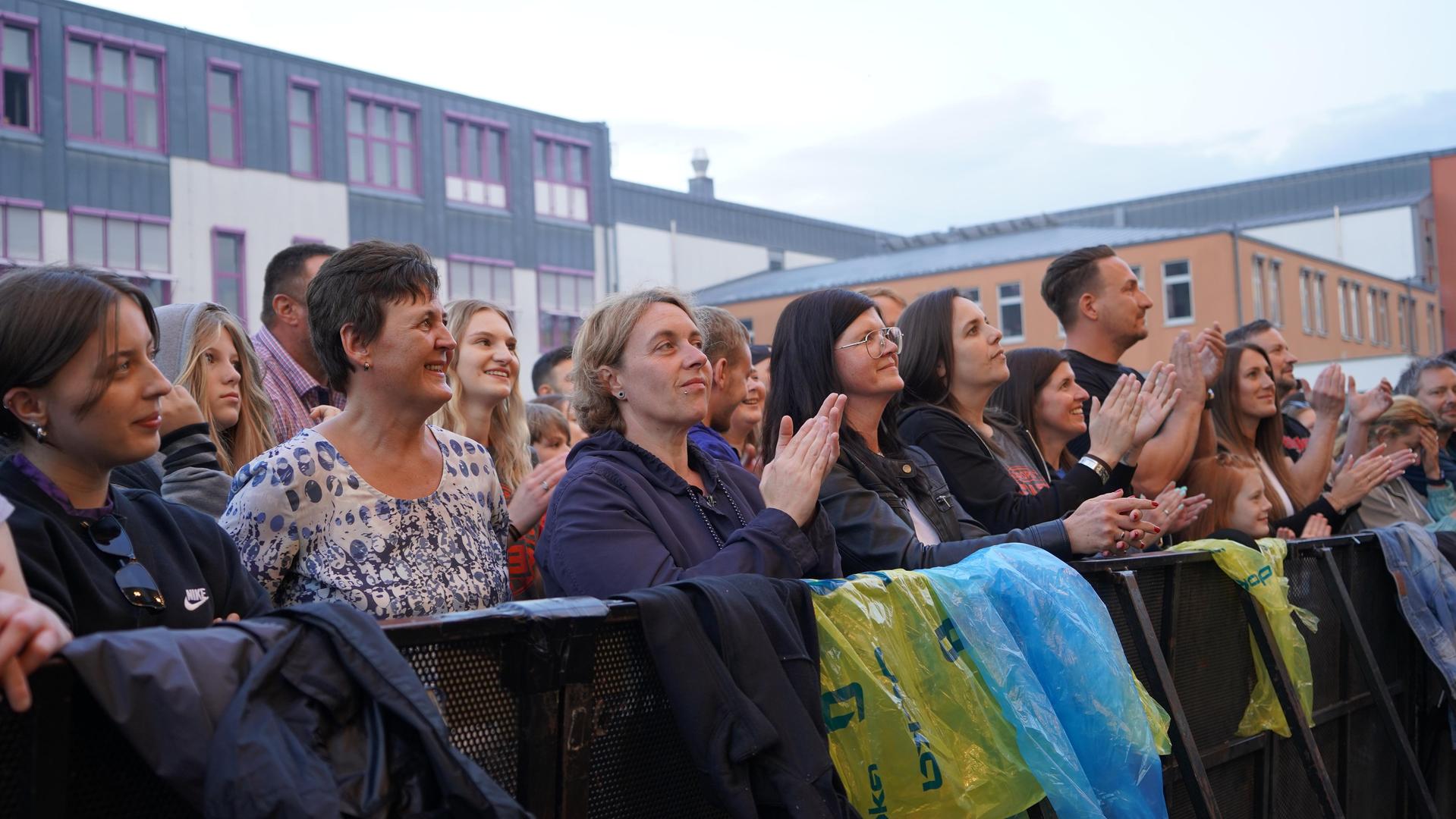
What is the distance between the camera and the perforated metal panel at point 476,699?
2.17 m

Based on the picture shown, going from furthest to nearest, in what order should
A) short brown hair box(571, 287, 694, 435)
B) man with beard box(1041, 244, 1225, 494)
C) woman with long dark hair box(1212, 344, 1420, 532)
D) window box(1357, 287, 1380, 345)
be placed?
window box(1357, 287, 1380, 345) < woman with long dark hair box(1212, 344, 1420, 532) < man with beard box(1041, 244, 1225, 494) < short brown hair box(571, 287, 694, 435)

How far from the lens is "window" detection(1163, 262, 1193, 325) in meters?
36.5

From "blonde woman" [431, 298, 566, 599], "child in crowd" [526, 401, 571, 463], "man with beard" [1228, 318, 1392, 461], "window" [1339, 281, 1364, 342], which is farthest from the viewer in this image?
"window" [1339, 281, 1364, 342]

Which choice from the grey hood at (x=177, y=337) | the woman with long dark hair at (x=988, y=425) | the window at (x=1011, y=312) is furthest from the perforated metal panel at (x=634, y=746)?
the window at (x=1011, y=312)

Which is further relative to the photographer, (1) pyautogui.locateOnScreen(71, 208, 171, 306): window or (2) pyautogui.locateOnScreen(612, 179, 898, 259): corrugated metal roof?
(2) pyautogui.locateOnScreen(612, 179, 898, 259): corrugated metal roof

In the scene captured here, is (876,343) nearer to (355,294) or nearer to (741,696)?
(355,294)

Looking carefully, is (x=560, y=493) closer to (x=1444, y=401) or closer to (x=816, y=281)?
(x=1444, y=401)

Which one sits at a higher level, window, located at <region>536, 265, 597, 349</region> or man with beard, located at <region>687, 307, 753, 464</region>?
window, located at <region>536, 265, 597, 349</region>

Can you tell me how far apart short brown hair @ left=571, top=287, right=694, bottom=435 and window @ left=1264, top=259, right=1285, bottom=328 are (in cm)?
3723

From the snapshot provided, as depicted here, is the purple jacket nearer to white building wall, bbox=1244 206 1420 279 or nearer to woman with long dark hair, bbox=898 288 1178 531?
woman with long dark hair, bbox=898 288 1178 531

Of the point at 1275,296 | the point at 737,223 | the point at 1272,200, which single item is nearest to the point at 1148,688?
the point at 1275,296

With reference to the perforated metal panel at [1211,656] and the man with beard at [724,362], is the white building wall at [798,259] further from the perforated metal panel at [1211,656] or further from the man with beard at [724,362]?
the perforated metal panel at [1211,656]

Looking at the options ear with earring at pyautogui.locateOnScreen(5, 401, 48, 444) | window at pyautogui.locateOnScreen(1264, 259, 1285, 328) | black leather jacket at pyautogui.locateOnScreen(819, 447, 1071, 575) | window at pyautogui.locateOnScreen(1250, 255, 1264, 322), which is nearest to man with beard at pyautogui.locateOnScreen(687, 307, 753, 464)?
black leather jacket at pyautogui.locateOnScreen(819, 447, 1071, 575)

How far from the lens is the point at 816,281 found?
140ft
